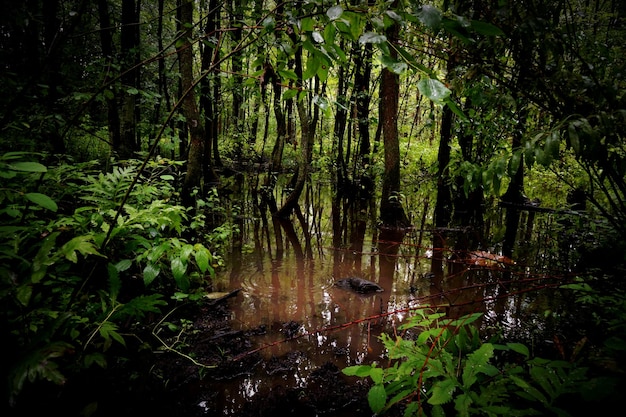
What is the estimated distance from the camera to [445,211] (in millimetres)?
Answer: 9000

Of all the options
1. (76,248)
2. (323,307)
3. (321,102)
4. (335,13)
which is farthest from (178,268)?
(323,307)

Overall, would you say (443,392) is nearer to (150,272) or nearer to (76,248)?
(150,272)

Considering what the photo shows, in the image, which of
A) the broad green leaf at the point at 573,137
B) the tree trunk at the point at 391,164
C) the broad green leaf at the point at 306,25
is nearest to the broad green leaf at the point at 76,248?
the broad green leaf at the point at 306,25

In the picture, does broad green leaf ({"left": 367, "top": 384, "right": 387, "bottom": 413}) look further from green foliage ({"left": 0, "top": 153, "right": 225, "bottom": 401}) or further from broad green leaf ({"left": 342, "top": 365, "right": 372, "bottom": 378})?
green foliage ({"left": 0, "top": 153, "right": 225, "bottom": 401})

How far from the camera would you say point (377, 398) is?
1.60 metres

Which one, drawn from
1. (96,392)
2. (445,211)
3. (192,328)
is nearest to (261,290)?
(192,328)

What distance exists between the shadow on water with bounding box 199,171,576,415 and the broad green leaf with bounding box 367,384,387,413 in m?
0.31

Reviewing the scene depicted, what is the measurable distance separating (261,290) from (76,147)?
821 cm

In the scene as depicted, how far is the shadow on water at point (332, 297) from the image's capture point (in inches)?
104

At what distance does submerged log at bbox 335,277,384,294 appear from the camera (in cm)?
439

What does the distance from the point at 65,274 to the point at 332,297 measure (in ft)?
10.2

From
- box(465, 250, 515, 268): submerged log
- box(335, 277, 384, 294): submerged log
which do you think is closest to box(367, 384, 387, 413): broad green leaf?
box(465, 250, 515, 268): submerged log

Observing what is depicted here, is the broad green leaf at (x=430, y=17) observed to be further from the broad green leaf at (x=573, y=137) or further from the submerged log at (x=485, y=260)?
the submerged log at (x=485, y=260)

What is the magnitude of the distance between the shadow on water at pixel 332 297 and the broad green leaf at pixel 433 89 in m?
0.80
